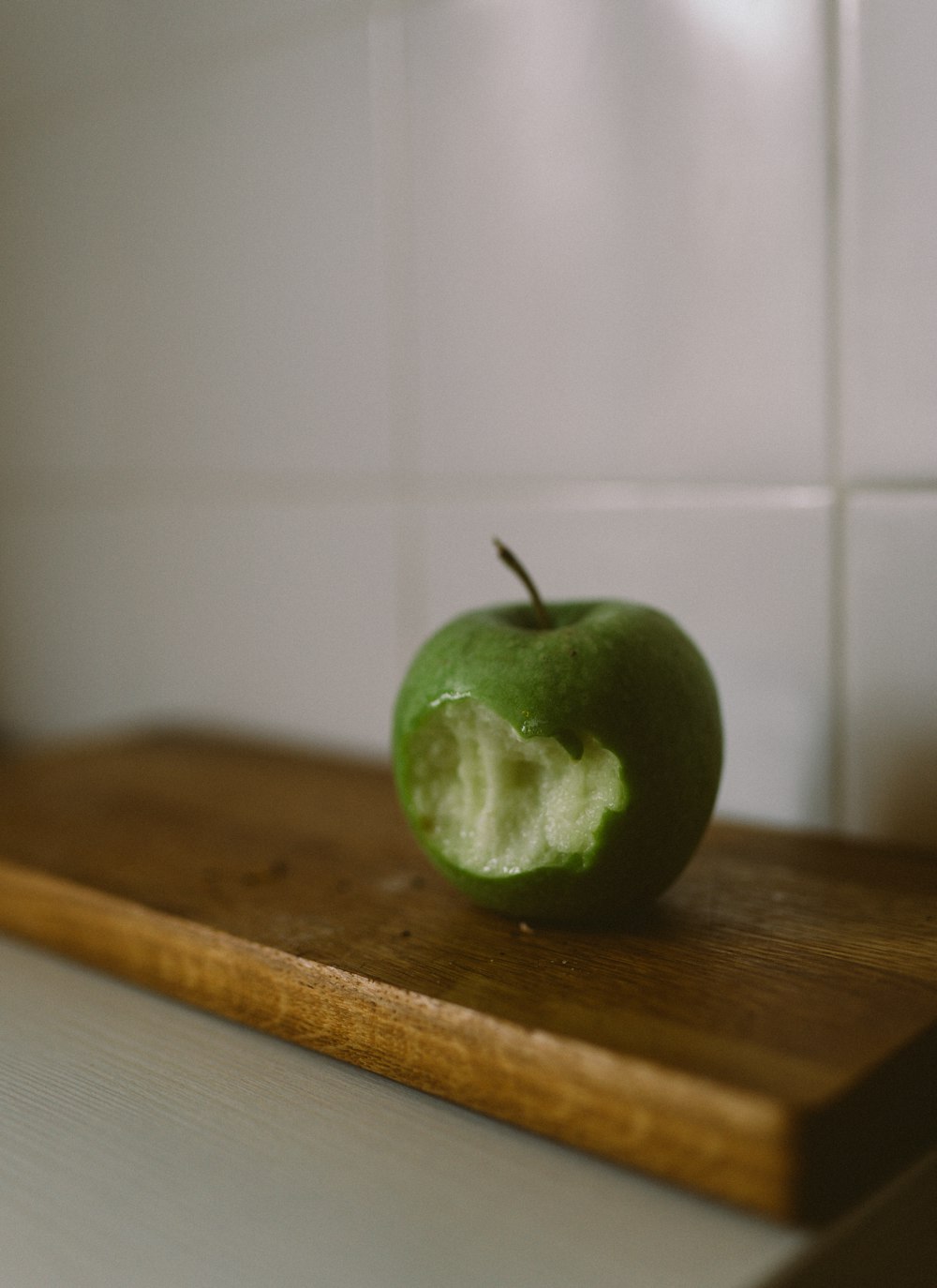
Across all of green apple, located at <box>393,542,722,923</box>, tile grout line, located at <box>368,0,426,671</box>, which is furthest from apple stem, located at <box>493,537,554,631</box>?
tile grout line, located at <box>368,0,426,671</box>

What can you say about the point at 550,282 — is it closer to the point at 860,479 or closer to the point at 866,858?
the point at 860,479

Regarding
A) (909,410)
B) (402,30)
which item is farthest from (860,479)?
(402,30)

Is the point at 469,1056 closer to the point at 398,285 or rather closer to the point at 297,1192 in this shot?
the point at 297,1192

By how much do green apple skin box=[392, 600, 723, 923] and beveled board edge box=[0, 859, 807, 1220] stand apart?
3.1 inches

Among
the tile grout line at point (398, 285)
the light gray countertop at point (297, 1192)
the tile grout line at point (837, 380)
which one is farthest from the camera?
the tile grout line at point (398, 285)

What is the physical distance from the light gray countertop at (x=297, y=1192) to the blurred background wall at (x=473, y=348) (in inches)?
12.2

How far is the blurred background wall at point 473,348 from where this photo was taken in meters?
0.62

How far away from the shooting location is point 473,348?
78cm

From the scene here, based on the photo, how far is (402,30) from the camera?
0.77 meters

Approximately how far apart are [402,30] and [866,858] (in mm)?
536

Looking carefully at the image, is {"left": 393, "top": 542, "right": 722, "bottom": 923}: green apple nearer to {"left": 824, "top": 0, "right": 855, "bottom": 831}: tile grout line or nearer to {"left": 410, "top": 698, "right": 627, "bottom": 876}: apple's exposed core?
{"left": 410, "top": 698, "right": 627, "bottom": 876}: apple's exposed core

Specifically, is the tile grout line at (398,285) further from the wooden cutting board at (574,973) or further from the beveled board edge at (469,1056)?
the beveled board edge at (469,1056)

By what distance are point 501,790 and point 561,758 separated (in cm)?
3

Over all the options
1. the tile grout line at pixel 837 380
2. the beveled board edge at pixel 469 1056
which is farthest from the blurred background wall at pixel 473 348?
the beveled board edge at pixel 469 1056
